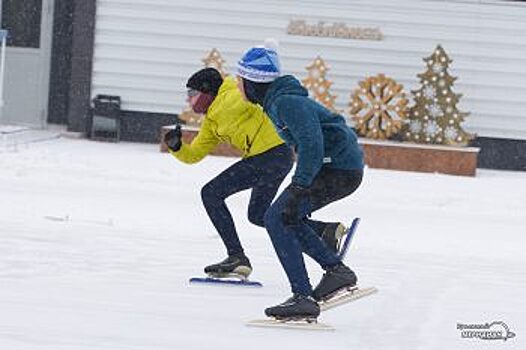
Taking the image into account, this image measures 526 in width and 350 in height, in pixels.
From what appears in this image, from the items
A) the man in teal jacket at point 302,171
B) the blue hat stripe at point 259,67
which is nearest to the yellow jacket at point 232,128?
the man in teal jacket at point 302,171

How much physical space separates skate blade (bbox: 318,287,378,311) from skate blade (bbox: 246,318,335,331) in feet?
1.26

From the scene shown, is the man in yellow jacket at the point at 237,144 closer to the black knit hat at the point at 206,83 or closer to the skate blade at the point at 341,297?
the black knit hat at the point at 206,83

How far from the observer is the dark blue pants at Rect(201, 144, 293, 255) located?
889 centimetres

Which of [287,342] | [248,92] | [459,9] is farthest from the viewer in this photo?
[459,9]

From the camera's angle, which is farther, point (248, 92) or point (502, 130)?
point (502, 130)

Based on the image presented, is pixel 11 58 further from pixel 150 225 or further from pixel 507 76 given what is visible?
pixel 150 225

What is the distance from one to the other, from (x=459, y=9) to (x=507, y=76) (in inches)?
50.8

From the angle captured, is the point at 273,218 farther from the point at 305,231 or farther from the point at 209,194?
the point at 209,194

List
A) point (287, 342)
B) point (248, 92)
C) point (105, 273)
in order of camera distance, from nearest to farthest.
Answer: point (287, 342) < point (248, 92) < point (105, 273)

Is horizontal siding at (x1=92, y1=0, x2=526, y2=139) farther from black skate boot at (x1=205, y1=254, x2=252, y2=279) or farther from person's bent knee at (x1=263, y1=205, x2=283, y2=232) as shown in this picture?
person's bent knee at (x1=263, y1=205, x2=283, y2=232)

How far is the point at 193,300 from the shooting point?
8.32m

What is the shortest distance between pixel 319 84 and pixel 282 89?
12666 mm

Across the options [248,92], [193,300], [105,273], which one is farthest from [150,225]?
[248,92]

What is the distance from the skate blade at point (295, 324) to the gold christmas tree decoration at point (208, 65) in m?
12.4
